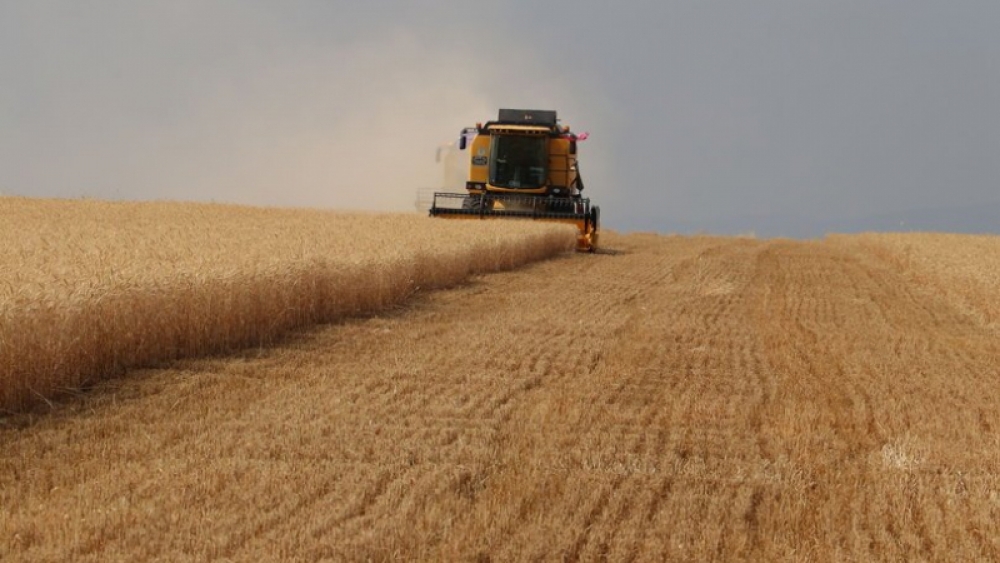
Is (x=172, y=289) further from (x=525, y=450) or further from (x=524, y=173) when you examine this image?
(x=524, y=173)

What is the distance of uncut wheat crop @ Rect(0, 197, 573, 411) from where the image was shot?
8414 mm

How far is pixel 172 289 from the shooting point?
10.0 metres

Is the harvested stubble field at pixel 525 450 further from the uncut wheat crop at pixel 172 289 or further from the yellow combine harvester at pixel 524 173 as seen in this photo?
the yellow combine harvester at pixel 524 173

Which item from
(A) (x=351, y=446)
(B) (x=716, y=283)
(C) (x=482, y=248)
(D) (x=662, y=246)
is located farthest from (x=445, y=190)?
(A) (x=351, y=446)

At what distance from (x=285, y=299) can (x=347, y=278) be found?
1.72 metres

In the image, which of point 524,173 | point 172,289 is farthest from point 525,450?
point 524,173

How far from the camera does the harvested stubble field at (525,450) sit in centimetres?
541

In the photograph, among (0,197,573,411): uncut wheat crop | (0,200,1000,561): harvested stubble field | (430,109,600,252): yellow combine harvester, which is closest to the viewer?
(0,200,1000,561): harvested stubble field

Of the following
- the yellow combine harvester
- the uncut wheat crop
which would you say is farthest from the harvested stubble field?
the yellow combine harvester

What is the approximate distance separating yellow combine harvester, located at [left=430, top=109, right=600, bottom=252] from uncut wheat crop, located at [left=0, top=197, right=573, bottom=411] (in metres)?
8.30

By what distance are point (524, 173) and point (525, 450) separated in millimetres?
20723

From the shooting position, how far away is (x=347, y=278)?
1354 cm

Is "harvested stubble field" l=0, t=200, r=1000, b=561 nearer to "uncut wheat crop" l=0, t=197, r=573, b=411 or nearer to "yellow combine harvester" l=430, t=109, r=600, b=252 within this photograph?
"uncut wheat crop" l=0, t=197, r=573, b=411

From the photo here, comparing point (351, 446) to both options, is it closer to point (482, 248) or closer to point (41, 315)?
point (41, 315)
